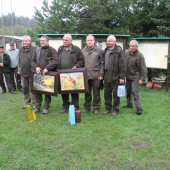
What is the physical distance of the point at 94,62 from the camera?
5.23 metres

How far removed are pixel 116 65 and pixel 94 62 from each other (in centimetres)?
59

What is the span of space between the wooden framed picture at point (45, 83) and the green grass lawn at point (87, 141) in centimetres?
72

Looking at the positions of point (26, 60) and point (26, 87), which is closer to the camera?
point (26, 60)

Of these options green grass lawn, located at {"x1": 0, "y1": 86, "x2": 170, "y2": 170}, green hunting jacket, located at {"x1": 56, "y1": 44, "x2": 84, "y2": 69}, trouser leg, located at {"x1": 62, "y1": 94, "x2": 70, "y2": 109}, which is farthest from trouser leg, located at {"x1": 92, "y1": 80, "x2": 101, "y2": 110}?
trouser leg, located at {"x1": 62, "y1": 94, "x2": 70, "y2": 109}

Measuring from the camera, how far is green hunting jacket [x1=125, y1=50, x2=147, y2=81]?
205 inches

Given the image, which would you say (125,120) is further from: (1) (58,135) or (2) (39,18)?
(2) (39,18)

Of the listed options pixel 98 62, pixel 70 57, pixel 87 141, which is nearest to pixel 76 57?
pixel 70 57

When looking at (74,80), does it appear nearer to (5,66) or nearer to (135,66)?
(135,66)

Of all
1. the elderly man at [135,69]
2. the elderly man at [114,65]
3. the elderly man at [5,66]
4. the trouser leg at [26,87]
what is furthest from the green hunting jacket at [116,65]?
the elderly man at [5,66]

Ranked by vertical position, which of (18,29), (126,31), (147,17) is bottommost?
(126,31)

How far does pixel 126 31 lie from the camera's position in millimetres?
10516

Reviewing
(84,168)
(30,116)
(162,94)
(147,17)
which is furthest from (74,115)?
(147,17)

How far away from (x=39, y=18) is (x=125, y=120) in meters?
7.87

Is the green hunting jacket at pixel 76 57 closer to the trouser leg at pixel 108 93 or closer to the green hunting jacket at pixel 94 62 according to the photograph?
the green hunting jacket at pixel 94 62
